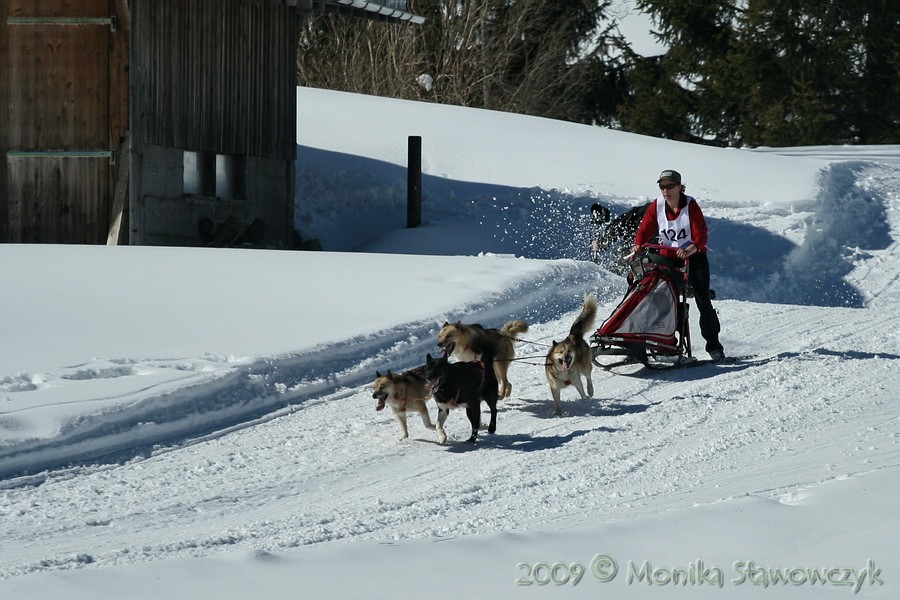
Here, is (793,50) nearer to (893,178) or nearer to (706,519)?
(893,178)

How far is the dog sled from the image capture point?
32.4 ft

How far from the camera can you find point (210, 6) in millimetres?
17453

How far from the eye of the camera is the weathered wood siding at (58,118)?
1584 cm

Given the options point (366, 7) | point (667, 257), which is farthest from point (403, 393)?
point (366, 7)

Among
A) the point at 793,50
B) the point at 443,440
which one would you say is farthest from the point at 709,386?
the point at 793,50

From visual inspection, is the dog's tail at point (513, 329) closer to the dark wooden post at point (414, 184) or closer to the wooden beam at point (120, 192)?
the wooden beam at point (120, 192)

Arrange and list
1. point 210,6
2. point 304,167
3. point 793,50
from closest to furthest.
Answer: point 210,6
point 304,167
point 793,50

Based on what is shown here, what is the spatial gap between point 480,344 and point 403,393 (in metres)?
1.15

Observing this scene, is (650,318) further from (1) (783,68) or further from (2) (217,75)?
(1) (783,68)

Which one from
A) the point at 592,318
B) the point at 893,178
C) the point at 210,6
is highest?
the point at 210,6

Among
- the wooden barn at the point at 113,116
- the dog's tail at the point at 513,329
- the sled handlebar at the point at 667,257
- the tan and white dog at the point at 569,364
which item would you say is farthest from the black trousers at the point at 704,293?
the wooden barn at the point at 113,116

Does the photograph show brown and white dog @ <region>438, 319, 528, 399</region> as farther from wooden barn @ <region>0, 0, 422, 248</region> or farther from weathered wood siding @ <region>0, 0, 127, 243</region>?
weathered wood siding @ <region>0, 0, 127, 243</region>

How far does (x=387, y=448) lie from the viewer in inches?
317

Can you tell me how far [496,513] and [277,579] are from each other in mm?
1719
